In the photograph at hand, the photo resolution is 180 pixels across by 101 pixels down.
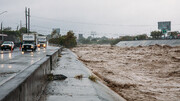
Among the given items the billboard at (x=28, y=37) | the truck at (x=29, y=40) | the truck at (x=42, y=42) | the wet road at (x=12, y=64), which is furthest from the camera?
the truck at (x=42, y=42)


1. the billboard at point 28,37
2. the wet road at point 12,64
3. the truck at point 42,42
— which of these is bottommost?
the wet road at point 12,64

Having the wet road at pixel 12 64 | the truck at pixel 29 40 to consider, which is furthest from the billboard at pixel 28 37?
the wet road at pixel 12 64

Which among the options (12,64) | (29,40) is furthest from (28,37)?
(12,64)

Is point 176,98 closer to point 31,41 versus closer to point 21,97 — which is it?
point 21,97

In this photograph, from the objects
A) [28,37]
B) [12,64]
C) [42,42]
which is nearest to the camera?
[12,64]

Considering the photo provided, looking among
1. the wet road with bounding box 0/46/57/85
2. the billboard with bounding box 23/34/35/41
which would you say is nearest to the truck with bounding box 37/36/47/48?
the billboard with bounding box 23/34/35/41

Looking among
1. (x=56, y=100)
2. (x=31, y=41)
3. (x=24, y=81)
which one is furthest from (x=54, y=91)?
(x=31, y=41)

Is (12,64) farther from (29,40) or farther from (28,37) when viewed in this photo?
(28,37)

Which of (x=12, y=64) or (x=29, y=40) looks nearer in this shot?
(x=12, y=64)

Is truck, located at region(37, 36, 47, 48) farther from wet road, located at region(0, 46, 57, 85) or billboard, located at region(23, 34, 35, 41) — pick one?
wet road, located at region(0, 46, 57, 85)

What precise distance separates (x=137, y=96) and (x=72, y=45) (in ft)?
321

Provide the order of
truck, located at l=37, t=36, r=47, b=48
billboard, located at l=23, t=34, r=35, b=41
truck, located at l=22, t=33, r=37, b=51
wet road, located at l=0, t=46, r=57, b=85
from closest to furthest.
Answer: wet road, located at l=0, t=46, r=57, b=85 → truck, located at l=22, t=33, r=37, b=51 → billboard, located at l=23, t=34, r=35, b=41 → truck, located at l=37, t=36, r=47, b=48

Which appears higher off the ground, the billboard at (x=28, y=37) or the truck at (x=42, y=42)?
the billboard at (x=28, y=37)

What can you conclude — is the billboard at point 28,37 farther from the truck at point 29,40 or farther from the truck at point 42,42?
the truck at point 42,42
